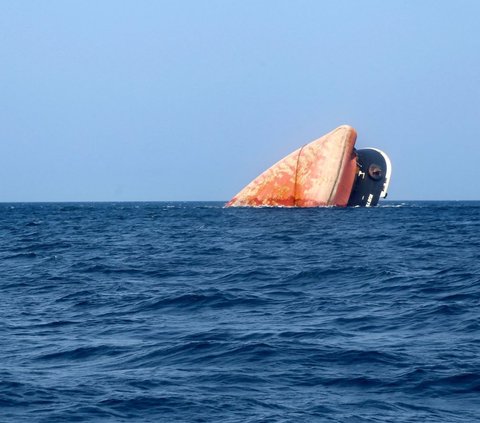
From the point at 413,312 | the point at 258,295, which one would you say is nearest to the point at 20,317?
the point at 258,295

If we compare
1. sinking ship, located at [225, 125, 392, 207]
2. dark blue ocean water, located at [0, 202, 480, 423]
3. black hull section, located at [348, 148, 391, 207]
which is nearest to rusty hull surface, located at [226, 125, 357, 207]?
sinking ship, located at [225, 125, 392, 207]

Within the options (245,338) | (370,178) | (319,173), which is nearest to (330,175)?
(319,173)

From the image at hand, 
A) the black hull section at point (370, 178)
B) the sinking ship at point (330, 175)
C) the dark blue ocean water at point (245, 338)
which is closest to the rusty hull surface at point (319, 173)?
the sinking ship at point (330, 175)

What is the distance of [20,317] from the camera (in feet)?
49.3

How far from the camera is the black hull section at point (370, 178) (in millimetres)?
58041

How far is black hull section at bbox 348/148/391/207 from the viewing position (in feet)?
190

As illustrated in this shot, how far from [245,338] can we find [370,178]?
47.6 m

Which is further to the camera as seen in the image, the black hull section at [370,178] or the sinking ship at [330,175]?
the black hull section at [370,178]

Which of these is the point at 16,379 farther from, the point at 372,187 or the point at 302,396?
the point at 372,187

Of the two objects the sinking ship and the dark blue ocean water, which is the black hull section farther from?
the dark blue ocean water

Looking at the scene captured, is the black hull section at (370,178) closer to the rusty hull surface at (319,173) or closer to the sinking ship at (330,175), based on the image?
the sinking ship at (330,175)

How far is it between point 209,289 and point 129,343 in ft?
18.1

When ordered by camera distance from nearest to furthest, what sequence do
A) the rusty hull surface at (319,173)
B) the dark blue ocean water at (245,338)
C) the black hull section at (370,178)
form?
the dark blue ocean water at (245,338)
the rusty hull surface at (319,173)
the black hull section at (370,178)

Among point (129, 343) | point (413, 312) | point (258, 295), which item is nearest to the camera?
point (129, 343)
